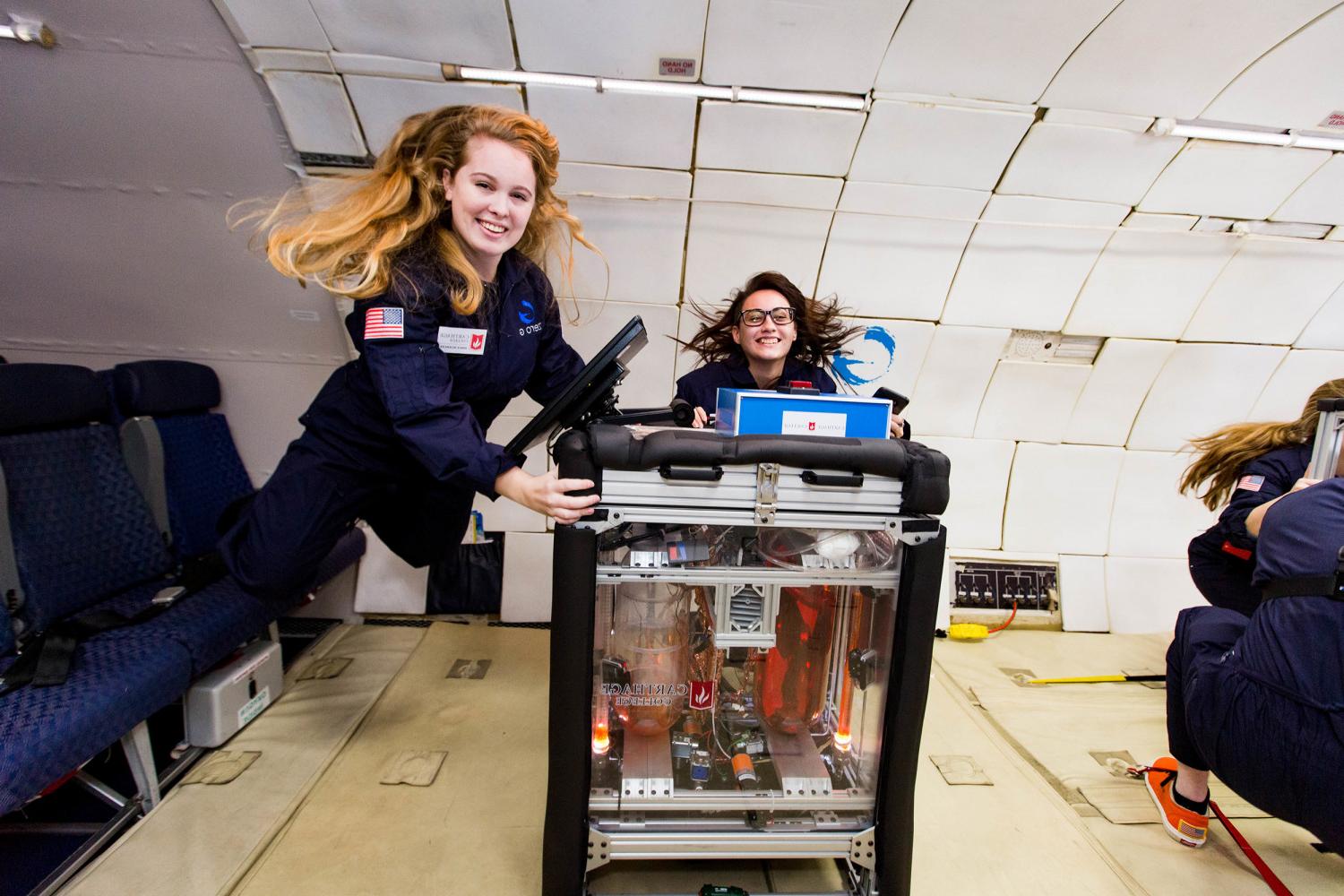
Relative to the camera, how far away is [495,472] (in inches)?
61.3

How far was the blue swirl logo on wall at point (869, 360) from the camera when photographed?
317 centimetres

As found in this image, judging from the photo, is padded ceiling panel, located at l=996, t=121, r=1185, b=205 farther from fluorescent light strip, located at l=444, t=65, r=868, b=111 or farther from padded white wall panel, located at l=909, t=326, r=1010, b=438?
fluorescent light strip, located at l=444, t=65, r=868, b=111

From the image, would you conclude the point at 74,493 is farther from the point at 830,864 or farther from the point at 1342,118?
the point at 1342,118

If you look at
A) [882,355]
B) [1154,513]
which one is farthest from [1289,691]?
[1154,513]

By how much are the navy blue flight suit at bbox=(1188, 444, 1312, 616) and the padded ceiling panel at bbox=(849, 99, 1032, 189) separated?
1.59 m

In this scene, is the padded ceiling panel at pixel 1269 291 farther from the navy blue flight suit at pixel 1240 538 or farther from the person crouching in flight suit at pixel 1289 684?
the person crouching in flight suit at pixel 1289 684

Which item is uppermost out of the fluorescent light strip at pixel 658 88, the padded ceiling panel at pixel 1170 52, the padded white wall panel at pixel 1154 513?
the padded ceiling panel at pixel 1170 52

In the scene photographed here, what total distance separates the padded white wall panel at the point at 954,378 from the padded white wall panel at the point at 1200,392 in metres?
1.01

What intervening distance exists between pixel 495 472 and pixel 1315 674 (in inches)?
88.9

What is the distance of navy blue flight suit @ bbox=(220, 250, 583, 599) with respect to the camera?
1619mm

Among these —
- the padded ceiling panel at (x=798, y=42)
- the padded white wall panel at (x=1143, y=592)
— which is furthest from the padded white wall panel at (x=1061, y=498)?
the padded ceiling panel at (x=798, y=42)

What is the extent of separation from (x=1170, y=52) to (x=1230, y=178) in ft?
2.76

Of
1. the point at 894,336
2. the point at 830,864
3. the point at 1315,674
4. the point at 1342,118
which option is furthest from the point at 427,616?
the point at 1342,118

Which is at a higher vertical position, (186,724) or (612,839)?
(612,839)
